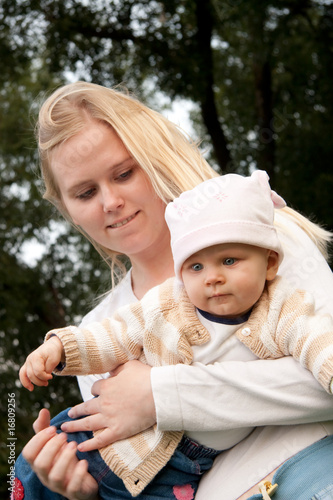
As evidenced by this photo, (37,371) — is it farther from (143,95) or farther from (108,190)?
(143,95)

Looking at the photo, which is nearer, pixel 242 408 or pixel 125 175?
pixel 242 408

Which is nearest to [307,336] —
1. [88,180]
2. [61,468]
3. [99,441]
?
[99,441]

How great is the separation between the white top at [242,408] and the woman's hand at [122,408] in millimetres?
60

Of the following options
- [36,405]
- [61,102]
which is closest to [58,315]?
[36,405]

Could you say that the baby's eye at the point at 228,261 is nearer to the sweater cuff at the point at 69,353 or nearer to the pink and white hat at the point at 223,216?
the pink and white hat at the point at 223,216

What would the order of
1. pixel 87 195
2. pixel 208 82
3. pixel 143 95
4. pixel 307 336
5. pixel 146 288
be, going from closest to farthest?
pixel 307 336 → pixel 87 195 → pixel 146 288 → pixel 208 82 → pixel 143 95

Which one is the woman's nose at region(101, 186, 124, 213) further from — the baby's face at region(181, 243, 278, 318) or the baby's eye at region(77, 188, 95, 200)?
the baby's face at region(181, 243, 278, 318)

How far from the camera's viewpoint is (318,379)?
6.03 feet

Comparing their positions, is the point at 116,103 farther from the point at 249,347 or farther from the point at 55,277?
the point at 55,277

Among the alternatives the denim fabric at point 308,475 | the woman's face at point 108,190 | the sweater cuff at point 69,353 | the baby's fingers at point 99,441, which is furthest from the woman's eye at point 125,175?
the denim fabric at point 308,475

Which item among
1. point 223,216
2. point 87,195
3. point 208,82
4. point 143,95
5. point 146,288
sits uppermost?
point 223,216

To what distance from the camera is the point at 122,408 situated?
2.09 meters

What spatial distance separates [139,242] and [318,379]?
1.03m

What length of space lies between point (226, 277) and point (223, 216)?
0.18m
